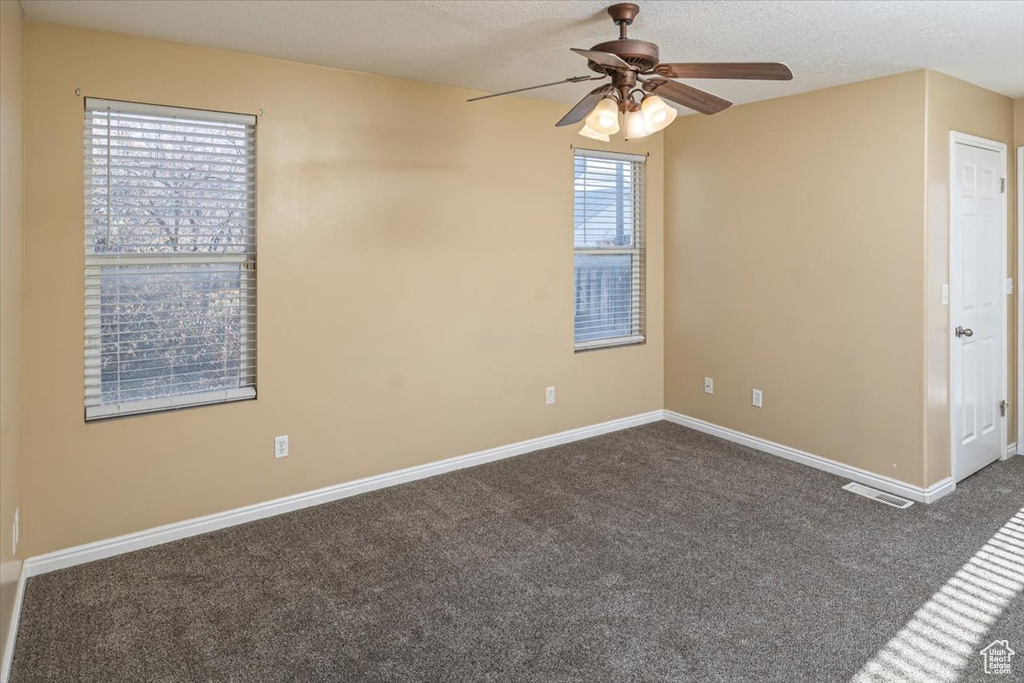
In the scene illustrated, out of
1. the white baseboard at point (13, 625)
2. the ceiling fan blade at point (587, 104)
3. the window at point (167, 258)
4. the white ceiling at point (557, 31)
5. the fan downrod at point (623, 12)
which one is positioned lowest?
the white baseboard at point (13, 625)

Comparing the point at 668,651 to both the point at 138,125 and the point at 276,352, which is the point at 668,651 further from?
the point at 138,125

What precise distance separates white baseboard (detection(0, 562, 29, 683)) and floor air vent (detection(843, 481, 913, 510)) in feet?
13.0

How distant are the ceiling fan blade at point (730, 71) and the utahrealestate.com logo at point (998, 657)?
207 cm

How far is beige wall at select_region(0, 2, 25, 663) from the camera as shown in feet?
7.11

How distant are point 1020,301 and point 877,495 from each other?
70.8 inches

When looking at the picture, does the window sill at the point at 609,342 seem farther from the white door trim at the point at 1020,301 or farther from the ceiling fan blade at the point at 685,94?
the white door trim at the point at 1020,301

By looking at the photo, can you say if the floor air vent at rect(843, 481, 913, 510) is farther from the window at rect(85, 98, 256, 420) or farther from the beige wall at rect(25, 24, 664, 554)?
the window at rect(85, 98, 256, 420)

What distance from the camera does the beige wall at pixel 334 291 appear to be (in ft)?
9.18

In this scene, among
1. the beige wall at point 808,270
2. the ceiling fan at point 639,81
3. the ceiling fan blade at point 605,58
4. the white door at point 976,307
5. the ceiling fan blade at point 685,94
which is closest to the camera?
the ceiling fan blade at point 605,58

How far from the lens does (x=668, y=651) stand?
2211 millimetres

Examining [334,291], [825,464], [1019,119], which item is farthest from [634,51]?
[1019,119]

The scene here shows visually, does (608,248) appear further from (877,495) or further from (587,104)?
(877,495)

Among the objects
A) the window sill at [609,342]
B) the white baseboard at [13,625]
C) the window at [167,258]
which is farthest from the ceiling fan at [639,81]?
the white baseboard at [13,625]

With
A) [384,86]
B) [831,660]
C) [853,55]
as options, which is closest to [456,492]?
[831,660]
